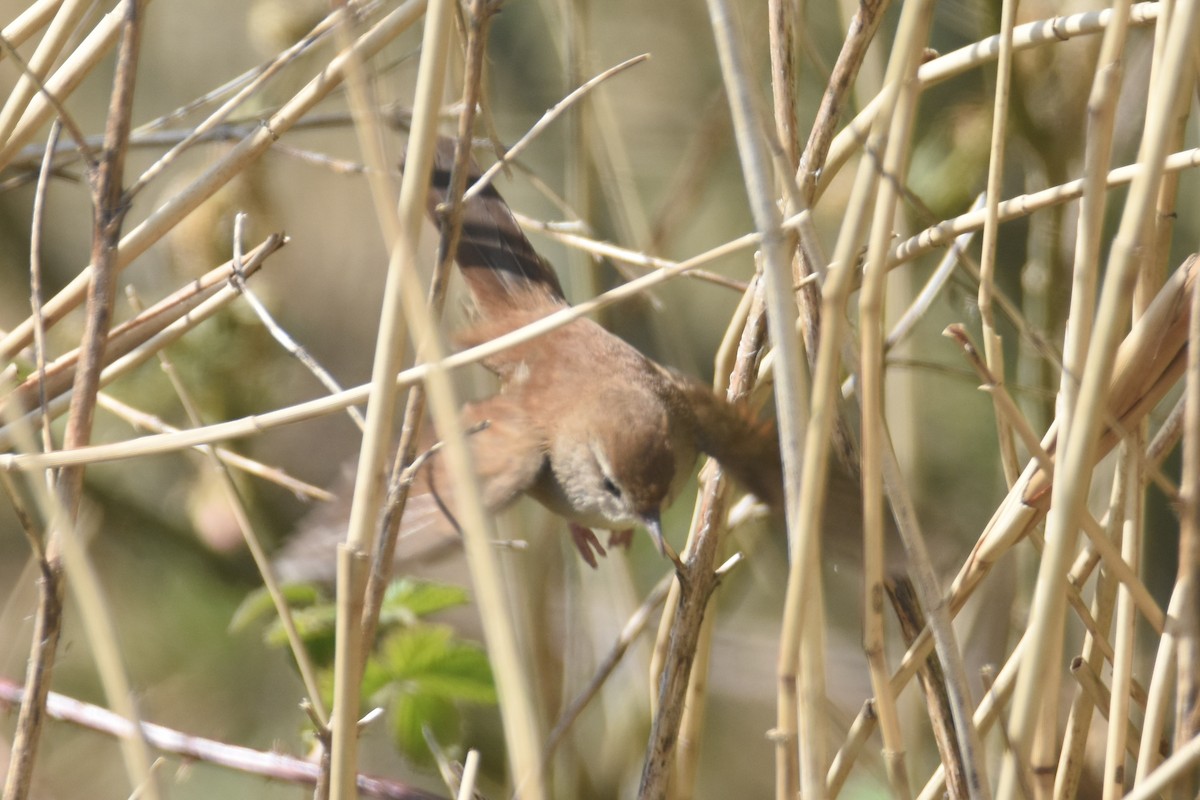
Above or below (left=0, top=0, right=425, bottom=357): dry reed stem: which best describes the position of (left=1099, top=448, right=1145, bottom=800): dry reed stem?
below

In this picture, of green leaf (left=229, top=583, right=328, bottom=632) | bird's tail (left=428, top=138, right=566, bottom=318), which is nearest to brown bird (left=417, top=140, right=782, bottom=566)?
bird's tail (left=428, top=138, right=566, bottom=318)

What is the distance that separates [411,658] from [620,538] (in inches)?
19.0

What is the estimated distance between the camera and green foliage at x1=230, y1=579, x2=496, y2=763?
1.46m

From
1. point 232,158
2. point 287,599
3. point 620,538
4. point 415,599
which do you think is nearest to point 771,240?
point 232,158

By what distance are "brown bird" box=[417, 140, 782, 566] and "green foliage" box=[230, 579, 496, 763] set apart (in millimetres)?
164

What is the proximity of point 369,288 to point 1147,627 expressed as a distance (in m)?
2.62

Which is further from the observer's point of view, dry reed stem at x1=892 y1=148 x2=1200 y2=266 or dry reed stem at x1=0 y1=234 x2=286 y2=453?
dry reed stem at x1=0 y1=234 x2=286 y2=453

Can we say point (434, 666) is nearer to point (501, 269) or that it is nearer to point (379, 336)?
point (501, 269)

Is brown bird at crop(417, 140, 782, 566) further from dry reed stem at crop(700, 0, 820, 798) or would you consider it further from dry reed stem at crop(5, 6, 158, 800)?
dry reed stem at crop(700, 0, 820, 798)

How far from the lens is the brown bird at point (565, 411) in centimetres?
163

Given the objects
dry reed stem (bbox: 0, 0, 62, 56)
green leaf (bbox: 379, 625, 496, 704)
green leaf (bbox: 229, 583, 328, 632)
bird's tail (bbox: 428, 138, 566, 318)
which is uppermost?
dry reed stem (bbox: 0, 0, 62, 56)

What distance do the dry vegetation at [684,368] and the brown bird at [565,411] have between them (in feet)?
0.39

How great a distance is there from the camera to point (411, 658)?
1.48m

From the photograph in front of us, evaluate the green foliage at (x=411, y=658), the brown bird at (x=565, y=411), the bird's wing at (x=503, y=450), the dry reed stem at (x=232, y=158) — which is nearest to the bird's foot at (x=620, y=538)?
the brown bird at (x=565, y=411)
